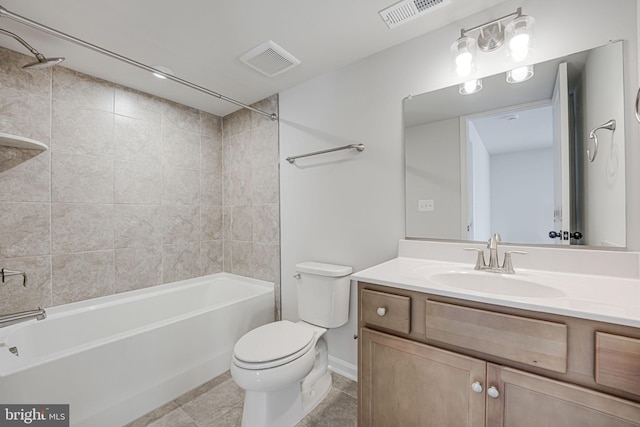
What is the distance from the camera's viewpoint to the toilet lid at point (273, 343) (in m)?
1.35

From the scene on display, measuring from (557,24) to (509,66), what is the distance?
8.7 inches

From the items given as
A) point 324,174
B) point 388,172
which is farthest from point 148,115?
point 388,172

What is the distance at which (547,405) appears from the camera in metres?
0.80

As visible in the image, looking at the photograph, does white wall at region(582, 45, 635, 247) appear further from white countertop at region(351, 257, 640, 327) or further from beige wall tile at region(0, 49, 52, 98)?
beige wall tile at region(0, 49, 52, 98)

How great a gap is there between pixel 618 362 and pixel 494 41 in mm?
1398

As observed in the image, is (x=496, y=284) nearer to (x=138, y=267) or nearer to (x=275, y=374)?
(x=275, y=374)

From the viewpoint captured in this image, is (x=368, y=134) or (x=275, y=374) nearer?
(x=275, y=374)

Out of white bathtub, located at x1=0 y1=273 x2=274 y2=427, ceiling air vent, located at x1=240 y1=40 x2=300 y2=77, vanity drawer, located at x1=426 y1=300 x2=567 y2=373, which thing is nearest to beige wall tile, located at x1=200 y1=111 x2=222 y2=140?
ceiling air vent, located at x1=240 y1=40 x2=300 y2=77

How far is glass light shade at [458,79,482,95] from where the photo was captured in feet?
4.62

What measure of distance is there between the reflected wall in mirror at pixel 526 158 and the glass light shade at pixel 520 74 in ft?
0.07

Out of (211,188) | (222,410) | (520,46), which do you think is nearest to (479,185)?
(520,46)

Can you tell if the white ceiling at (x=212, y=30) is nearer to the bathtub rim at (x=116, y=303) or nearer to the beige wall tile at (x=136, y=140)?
the beige wall tile at (x=136, y=140)

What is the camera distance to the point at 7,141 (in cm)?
154

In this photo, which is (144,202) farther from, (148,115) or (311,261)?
(311,261)
